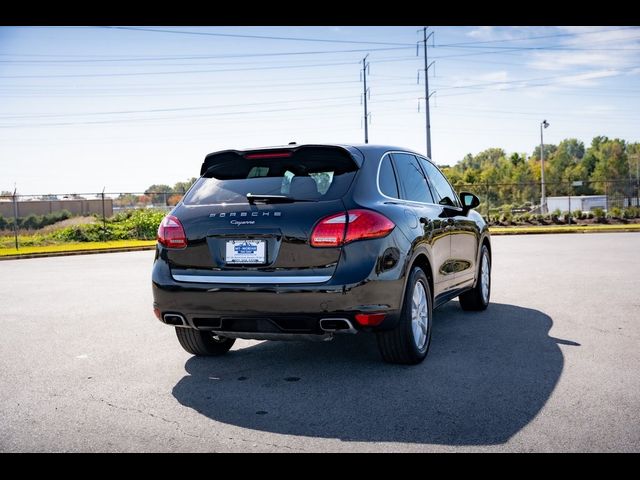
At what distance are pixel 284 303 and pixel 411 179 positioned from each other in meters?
2.15

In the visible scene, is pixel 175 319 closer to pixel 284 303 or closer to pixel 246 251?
pixel 246 251

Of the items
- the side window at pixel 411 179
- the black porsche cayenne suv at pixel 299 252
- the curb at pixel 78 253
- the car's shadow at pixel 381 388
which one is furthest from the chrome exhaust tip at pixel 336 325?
the curb at pixel 78 253

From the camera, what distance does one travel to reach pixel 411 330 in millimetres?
5484

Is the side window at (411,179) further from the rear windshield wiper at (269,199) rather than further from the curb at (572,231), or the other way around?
the curb at (572,231)

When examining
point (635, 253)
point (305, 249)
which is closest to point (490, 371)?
point (305, 249)

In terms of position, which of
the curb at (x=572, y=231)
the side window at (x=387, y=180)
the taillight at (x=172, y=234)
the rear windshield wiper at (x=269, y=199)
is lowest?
the curb at (x=572, y=231)

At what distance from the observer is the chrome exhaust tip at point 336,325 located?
4.95 m

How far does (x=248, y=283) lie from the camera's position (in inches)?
198

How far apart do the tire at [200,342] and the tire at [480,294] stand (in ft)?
11.0
